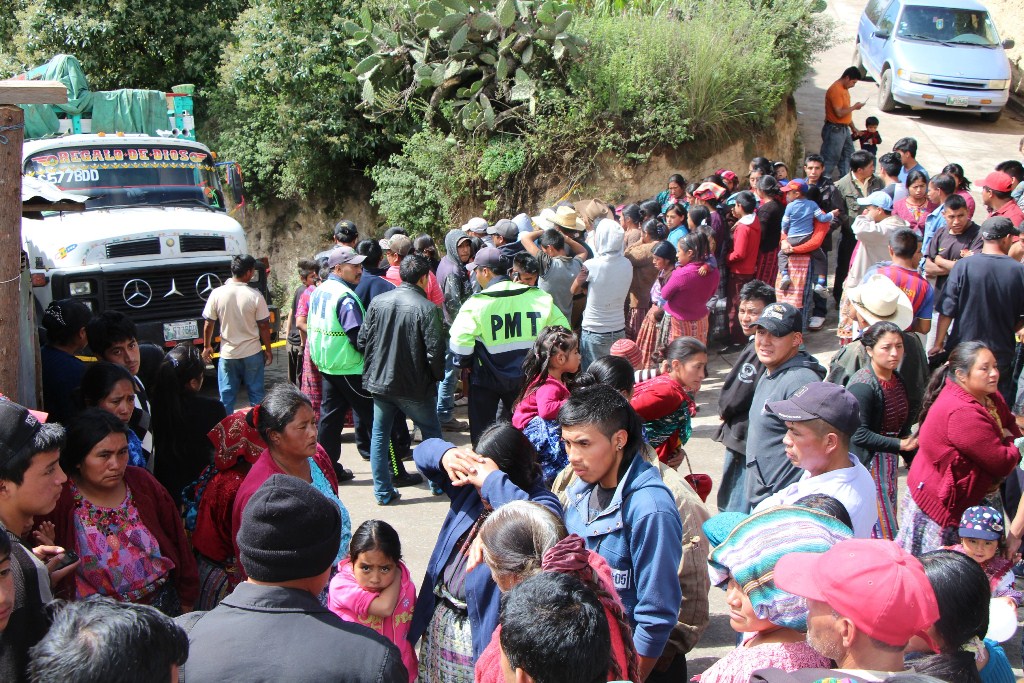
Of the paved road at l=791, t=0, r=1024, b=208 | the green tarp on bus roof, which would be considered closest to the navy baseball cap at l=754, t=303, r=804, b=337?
the paved road at l=791, t=0, r=1024, b=208

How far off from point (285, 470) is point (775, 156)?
1107 centimetres

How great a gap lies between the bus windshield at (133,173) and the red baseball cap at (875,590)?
9.64 meters

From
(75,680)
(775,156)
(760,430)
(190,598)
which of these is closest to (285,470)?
(190,598)

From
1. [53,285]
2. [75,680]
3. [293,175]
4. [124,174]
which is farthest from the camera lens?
[293,175]

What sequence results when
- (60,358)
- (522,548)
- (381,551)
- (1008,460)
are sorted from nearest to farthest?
(522,548) < (381,551) < (1008,460) < (60,358)

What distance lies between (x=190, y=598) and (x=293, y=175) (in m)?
12.7

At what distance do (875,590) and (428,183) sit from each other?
1199cm

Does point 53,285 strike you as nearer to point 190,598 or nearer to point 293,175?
point 190,598

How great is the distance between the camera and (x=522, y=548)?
113 inches

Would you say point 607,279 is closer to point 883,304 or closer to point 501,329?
point 501,329

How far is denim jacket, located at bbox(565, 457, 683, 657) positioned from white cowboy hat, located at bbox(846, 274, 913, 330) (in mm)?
3020

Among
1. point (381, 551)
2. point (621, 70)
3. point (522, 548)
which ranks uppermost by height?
point (621, 70)

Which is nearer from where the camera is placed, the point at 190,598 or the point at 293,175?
the point at 190,598

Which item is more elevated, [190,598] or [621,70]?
[621,70]
